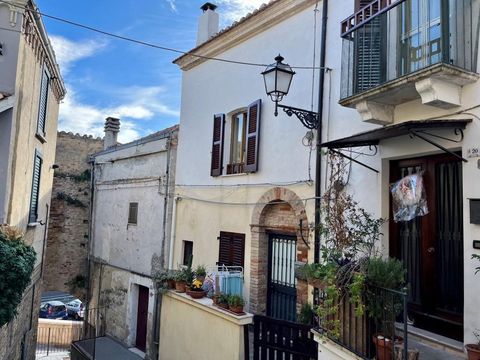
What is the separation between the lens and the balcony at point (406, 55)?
4871 mm

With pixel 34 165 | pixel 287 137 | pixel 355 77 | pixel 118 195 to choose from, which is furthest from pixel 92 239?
pixel 355 77

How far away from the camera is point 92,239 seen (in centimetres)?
1634

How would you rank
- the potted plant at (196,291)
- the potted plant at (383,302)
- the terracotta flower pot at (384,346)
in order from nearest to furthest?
1. the terracotta flower pot at (384,346)
2. the potted plant at (383,302)
3. the potted plant at (196,291)

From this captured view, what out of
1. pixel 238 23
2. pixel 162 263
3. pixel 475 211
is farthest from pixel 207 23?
pixel 475 211

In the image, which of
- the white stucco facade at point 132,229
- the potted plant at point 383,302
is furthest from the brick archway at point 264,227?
the white stucco facade at point 132,229

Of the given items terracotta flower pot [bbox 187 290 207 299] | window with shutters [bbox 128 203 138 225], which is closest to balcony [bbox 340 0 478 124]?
terracotta flower pot [bbox 187 290 207 299]

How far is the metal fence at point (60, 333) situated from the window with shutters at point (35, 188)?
20.3 ft

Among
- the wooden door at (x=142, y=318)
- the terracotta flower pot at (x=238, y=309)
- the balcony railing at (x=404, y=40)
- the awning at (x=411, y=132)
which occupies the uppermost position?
the balcony railing at (x=404, y=40)

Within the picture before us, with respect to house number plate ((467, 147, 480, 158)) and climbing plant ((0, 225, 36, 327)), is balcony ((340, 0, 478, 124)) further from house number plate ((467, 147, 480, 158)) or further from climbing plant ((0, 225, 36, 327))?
climbing plant ((0, 225, 36, 327))

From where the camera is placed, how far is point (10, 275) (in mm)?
5605

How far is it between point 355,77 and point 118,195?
10.9m

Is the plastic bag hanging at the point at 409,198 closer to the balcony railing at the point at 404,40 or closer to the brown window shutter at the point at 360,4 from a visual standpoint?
the balcony railing at the point at 404,40

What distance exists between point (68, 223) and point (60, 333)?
15.2 feet

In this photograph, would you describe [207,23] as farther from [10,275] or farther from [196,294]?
[10,275]
